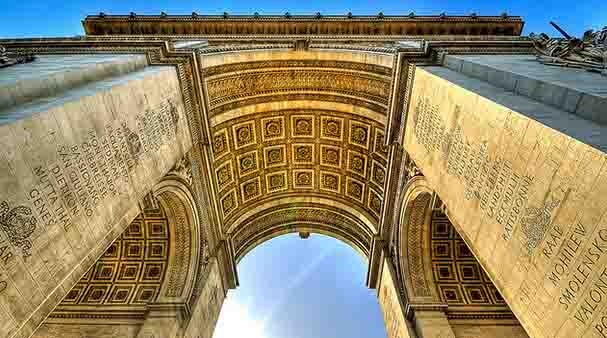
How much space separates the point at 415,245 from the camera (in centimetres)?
1243

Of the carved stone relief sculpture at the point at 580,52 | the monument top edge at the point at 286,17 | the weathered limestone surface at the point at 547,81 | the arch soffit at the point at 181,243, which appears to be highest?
the monument top edge at the point at 286,17

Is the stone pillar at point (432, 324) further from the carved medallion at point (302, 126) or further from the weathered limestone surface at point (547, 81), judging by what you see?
the carved medallion at point (302, 126)

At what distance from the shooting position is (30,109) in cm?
545

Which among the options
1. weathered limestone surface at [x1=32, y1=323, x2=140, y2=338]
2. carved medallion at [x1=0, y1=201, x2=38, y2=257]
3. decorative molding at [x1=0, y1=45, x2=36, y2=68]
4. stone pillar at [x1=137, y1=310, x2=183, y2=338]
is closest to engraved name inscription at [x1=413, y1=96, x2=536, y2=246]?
carved medallion at [x1=0, y1=201, x2=38, y2=257]

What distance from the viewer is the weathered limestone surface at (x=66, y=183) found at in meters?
4.71

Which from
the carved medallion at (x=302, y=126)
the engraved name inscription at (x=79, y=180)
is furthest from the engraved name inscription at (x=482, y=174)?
the engraved name inscription at (x=79, y=180)

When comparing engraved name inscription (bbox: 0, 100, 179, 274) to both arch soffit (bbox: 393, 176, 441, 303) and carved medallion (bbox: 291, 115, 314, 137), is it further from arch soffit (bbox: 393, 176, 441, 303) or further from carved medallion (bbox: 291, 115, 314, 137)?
arch soffit (bbox: 393, 176, 441, 303)

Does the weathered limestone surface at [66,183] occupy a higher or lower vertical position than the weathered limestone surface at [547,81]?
lower

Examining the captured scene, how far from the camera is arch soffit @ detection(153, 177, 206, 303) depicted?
11.2m

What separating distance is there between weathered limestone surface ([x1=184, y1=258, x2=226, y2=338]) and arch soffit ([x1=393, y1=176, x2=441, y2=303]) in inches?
272

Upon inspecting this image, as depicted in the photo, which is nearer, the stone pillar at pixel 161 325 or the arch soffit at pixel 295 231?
the stone pillar at pixel 161 325

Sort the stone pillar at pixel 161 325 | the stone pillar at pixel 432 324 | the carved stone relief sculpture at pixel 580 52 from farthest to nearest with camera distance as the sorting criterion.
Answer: the stone pillar at pixel 432 324 → the stone pillar at pixel 161 325 → the carved stone relief sculpture at pixel 580 52

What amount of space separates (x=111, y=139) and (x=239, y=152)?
7.76 metres

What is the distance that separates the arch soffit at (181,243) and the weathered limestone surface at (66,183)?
314 centimetres
